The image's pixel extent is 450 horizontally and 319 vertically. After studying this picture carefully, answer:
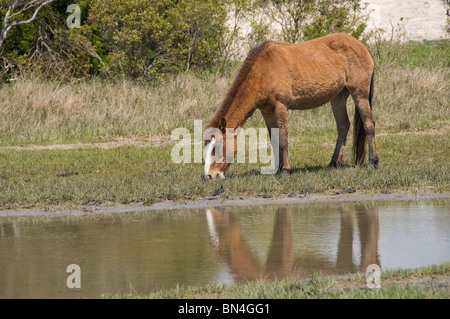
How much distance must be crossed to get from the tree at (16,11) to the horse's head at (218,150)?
37.0 ft

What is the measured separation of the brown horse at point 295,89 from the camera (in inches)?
414

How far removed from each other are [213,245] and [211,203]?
2305 millimetres

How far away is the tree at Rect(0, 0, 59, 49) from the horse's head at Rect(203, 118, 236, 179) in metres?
11.3

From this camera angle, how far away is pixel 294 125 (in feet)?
52.5

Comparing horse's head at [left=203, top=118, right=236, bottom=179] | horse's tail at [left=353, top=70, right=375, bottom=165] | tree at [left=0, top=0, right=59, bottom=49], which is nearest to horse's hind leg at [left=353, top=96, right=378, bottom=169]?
horse's tail at [left=353, top=70, right=375, bottom=165]

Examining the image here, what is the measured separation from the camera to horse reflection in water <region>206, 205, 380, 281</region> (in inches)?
234

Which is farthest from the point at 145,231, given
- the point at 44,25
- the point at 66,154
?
the point at 44,25

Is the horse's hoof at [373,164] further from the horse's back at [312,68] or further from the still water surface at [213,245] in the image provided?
the still water surface at [213,245]

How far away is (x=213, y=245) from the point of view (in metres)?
6.95

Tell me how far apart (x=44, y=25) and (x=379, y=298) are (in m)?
19.2

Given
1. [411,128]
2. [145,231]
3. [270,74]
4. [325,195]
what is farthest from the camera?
[411,128]

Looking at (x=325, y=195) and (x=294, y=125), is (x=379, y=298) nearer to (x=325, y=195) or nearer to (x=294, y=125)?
(x=325, y=195)

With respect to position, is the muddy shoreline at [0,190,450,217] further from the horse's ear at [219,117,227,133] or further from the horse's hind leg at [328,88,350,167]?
the horse's hind leg at [328,88,350,167]
